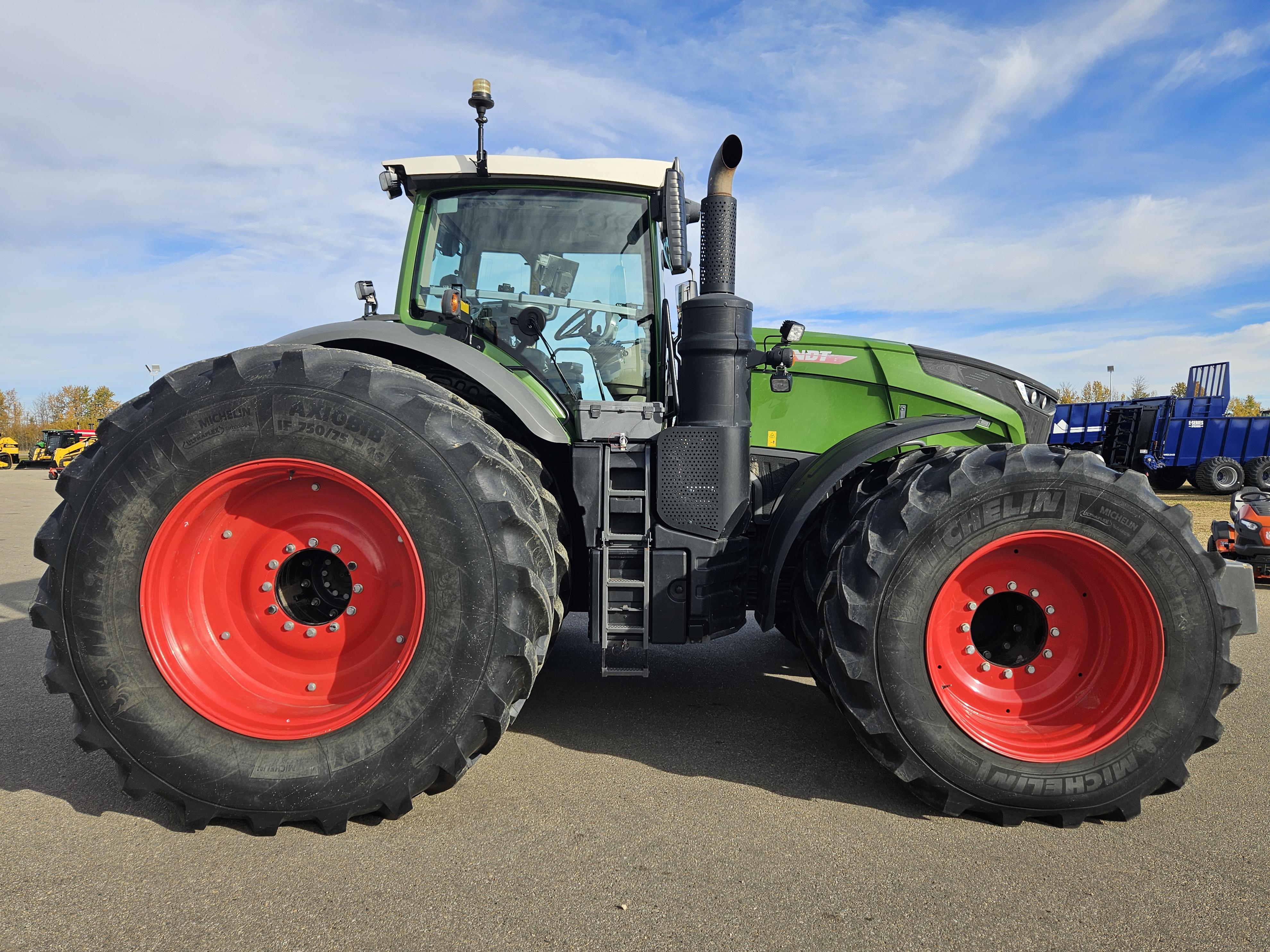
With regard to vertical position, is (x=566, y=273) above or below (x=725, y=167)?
below

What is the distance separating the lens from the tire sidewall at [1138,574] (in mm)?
2402

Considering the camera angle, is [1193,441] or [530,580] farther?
[1193,441]

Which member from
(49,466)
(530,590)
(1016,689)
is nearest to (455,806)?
(530,590)

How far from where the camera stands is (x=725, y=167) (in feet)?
9.84

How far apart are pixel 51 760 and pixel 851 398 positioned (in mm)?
3712

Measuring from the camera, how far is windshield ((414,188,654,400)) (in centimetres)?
328

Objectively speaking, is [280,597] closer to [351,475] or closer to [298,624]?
[298,624]

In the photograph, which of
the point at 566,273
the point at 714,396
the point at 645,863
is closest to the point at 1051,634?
the point at 714,396

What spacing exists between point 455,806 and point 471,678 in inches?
19.0

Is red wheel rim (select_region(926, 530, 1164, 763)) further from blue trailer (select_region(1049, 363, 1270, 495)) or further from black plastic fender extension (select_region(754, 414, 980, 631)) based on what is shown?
blue trailer (select_region(1049, 363, 1270, 495))

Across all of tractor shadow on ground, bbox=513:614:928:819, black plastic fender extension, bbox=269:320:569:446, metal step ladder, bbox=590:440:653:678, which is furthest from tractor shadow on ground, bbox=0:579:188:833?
black plastic fender extension, bbox=269:320:569:446

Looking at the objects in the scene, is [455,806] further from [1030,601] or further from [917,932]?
[1030,601]

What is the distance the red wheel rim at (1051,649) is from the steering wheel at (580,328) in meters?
1.76

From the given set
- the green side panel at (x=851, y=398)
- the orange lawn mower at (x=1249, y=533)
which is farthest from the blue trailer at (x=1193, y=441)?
the green side panel at (x=851, y=398)
